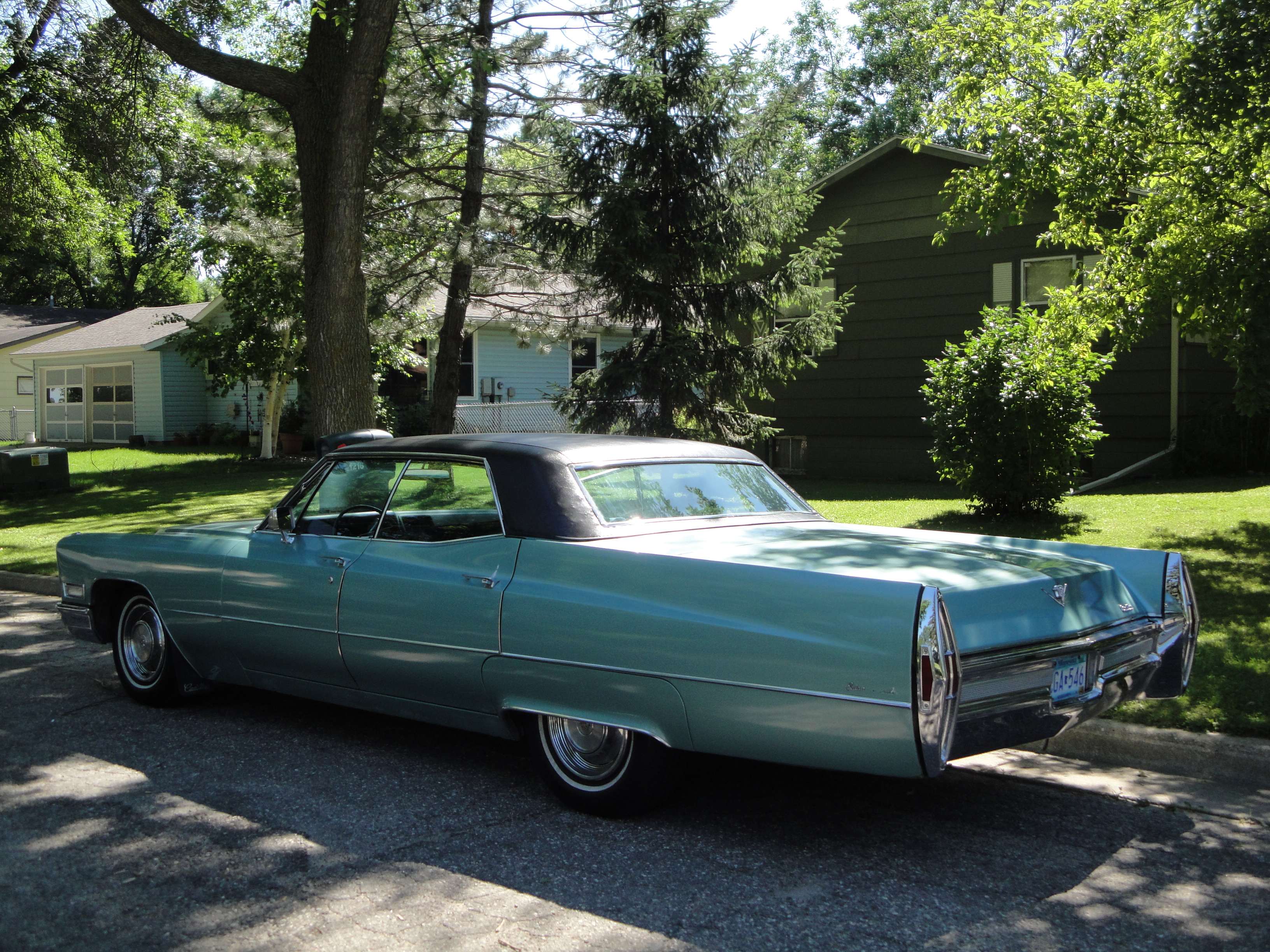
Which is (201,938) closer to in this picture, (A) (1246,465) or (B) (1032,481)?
(B) (1032,481)

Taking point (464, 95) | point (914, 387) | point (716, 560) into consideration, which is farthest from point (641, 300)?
point (716, 560)

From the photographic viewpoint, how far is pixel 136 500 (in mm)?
17797

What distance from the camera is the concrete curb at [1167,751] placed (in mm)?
4832

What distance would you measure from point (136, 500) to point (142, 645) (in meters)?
12.7

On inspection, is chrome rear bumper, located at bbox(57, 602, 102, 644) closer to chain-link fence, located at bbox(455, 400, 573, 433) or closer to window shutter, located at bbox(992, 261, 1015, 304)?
window shutter, located at bbox(992, 261, 1015, 304)

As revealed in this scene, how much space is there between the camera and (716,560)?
4.02m

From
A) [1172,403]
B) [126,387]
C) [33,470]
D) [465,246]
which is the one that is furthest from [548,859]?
[126,387]

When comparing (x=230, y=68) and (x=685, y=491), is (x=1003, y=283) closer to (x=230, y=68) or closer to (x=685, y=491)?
(x=230, y=68)

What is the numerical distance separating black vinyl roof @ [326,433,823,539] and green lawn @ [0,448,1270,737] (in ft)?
7.58

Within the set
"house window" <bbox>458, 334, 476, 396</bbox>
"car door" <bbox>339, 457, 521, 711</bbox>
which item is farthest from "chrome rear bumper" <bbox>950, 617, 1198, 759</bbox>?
"house window" <bbox>458, 334, 476, 396</bbox>

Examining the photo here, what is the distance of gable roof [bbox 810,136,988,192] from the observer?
1619cm

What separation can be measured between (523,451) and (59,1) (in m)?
16.4

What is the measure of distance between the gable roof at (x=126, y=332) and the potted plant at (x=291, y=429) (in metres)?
3.41

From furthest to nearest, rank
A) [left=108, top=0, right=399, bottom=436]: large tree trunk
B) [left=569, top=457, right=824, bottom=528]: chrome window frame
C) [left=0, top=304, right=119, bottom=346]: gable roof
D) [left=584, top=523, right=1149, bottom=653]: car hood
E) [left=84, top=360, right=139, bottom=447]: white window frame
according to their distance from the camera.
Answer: [left=0, top=304, right=119, bottom=346]: gable roof < [left=84, top=360, right=139, bottom=447]: white window frame < [left=108, top=0, right=399, bottom=436]: large tree trunk < [left=569, top=457, right=824, bottom=528]: chrome window frame < [left=584, top=523, right=1149, bottom=653]: car hood
